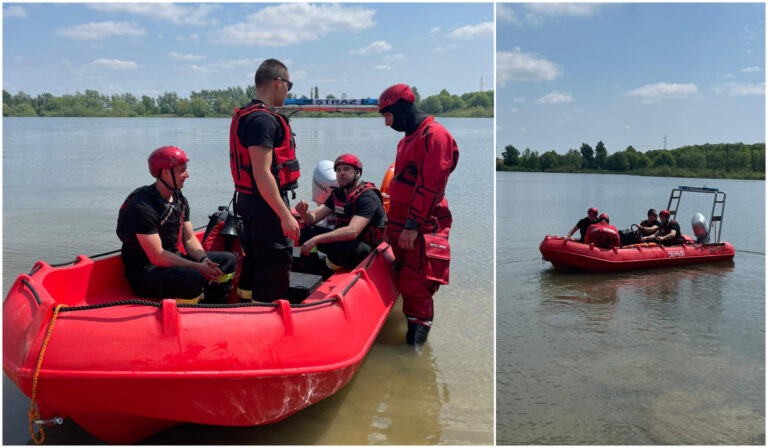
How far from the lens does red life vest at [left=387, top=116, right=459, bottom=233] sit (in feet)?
12.2

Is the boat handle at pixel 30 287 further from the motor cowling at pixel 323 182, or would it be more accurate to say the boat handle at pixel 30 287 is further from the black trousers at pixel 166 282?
the motor cowling at pixel 323 182

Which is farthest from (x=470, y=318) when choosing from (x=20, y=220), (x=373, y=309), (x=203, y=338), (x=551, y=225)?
(x=551, y=225)

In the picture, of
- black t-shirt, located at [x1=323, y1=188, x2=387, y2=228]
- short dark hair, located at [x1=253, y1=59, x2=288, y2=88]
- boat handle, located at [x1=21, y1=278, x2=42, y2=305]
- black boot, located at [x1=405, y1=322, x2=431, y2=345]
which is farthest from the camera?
black t-shirt, located at [x1=323, y1=188, x2=387, y2=228]

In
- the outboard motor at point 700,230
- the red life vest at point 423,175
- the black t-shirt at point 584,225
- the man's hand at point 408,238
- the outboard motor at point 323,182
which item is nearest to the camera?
the red life vest at point 423,175

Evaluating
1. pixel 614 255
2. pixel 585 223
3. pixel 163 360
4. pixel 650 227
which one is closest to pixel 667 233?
pixel 650 227

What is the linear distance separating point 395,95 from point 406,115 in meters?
0.15

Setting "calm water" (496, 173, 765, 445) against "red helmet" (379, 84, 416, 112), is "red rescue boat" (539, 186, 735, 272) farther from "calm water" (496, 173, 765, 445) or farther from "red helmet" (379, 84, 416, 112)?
"red helmet" (379, 84, 416, 112)

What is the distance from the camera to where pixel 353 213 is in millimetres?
4379

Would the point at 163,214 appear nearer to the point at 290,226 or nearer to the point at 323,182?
the point at 290,226

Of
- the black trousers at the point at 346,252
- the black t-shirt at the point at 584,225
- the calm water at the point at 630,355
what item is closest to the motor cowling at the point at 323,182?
the black trousers at the point at 346,252

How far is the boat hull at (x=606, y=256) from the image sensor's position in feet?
30.8

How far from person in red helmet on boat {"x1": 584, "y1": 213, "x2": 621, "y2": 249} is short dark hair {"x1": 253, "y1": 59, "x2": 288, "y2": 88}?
7.54 m

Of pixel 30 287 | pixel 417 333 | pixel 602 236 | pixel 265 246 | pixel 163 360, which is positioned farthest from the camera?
pixel 602 236

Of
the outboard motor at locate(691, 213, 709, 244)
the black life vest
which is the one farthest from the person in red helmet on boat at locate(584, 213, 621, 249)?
the black life vest
